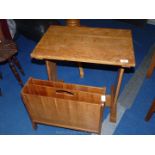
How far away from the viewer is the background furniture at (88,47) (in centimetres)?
125

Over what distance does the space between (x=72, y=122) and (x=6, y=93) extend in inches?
37.8

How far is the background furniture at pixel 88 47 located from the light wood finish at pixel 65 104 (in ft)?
0.69

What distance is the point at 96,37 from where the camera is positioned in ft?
4.82

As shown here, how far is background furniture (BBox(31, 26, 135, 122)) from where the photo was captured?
4.09 ft

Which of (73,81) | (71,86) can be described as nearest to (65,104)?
(71,86)

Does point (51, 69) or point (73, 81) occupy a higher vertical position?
point (51, 69)

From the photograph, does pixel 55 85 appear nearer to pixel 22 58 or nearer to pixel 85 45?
pixel 85 45

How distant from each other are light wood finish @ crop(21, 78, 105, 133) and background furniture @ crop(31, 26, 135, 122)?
212 millimetres

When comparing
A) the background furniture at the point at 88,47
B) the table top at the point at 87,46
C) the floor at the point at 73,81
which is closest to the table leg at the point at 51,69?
the background furniture at the point at 88,47

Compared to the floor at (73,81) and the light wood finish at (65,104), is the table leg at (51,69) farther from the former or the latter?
the floor at (73,81)

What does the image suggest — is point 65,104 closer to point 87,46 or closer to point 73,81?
point 87,46

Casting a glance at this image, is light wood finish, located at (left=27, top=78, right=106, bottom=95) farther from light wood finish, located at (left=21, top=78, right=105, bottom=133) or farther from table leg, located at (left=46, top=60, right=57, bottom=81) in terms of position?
table leg, located at (left=46, top=60, right=57, bottom=81)

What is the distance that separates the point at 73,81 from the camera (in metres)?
2.14

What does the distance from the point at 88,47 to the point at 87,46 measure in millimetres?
16
